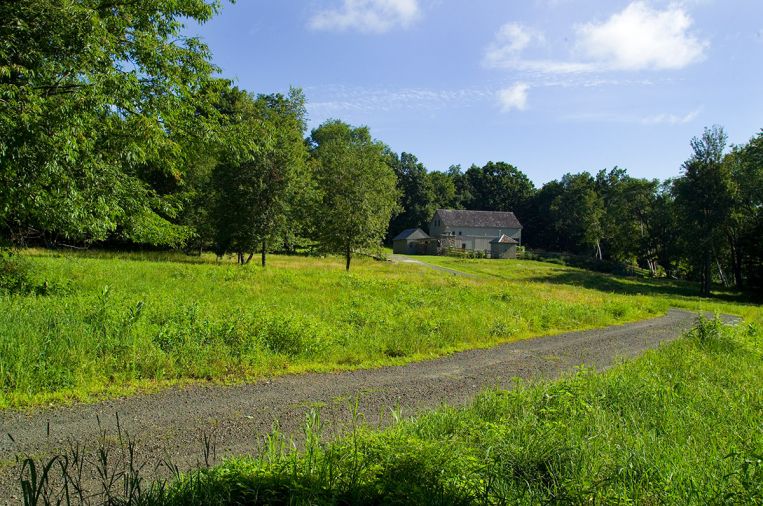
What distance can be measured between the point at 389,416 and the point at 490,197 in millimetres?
102416

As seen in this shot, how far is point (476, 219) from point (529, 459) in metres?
77.9

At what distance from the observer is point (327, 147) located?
65.9m

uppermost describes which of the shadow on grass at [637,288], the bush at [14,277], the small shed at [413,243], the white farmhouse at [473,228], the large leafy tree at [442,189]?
the large leafy tree at [442,189]

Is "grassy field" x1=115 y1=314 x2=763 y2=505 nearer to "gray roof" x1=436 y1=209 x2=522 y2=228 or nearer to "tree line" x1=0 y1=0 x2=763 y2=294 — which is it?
"tree line" x1=0 y1=0 x2=763 y2=294

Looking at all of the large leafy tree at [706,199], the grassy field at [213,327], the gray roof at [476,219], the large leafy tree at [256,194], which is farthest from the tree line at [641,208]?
the large leafy tree at [256,194]

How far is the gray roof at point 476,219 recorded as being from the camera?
78.7 m

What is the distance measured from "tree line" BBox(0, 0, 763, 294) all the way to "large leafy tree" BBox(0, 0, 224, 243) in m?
0.04

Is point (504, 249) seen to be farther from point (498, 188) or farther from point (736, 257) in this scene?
point (498, 188)

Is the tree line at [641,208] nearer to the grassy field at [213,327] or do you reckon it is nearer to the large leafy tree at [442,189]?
the large leafy tree at [442,189]

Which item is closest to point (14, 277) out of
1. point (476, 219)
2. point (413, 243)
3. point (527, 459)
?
point (527, 459)

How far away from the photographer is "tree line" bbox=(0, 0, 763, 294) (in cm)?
938

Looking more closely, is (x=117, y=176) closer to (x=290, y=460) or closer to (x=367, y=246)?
(x=290, y=460)

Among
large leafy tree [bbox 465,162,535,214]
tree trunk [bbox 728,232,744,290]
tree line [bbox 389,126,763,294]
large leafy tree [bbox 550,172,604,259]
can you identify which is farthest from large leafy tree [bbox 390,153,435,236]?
tree trunk [bbox 728,232,744,290]

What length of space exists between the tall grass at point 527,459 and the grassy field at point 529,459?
1 cm
